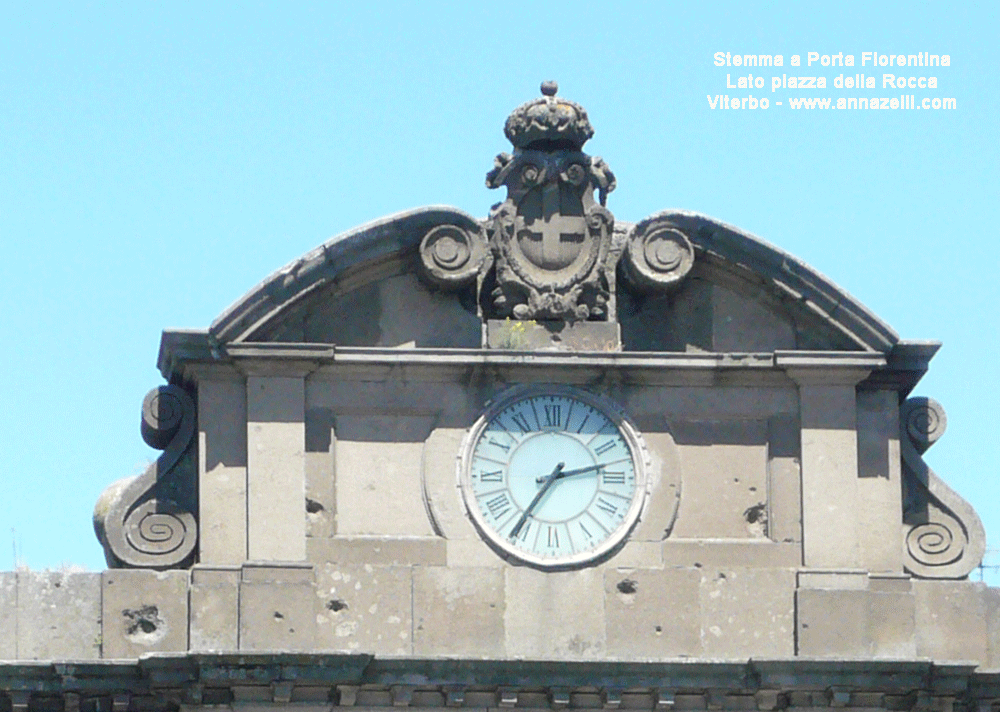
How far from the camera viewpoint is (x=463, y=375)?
29797 millimetres

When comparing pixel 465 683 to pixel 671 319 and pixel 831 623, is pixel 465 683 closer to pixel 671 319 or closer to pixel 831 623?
pixel 831 623

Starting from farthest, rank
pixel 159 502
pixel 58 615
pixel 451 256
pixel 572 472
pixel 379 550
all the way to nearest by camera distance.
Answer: pixel 451 256 < pixel 572 472 < pixel 159 502 < pixel 379 550 < pixel 58 615

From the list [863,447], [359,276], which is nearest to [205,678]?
[359,276]

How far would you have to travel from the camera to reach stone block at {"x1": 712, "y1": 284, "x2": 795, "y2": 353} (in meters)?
30.1

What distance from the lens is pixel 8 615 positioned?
29281 millimetres

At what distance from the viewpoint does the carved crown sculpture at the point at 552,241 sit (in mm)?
29953

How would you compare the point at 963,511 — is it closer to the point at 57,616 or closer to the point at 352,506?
the point at 352,506

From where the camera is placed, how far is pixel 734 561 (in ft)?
97.2

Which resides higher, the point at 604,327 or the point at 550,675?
the point at 604,327

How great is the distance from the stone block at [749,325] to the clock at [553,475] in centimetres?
102

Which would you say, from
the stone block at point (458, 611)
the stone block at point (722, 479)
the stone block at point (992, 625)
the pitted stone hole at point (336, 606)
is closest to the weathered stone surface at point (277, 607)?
the pitted stone hole at point (336, 606)

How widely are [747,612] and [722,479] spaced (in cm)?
102

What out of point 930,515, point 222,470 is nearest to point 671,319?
point 930,515

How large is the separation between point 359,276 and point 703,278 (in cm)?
251
